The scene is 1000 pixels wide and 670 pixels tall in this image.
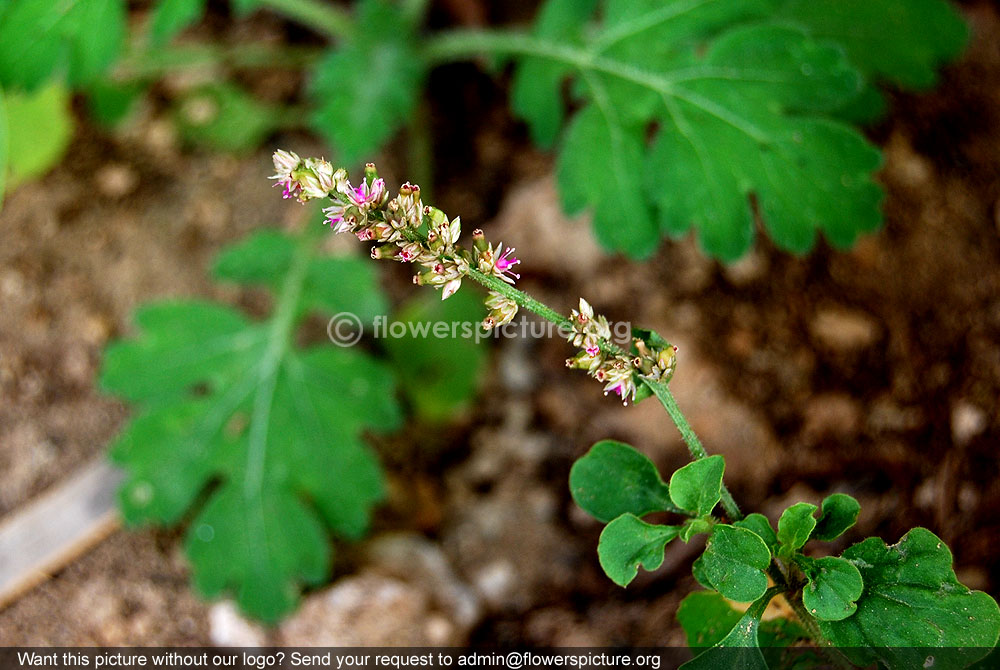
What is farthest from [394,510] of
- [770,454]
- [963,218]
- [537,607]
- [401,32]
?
[963,218]


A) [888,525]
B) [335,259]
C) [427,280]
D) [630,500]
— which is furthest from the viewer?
[335,259]

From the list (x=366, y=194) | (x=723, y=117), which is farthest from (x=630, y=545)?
(x=723, y=117)

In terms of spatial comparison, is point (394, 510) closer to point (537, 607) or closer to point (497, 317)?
point (537, 607)

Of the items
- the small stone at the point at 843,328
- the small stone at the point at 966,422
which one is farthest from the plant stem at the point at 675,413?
the small stone at the point at 843,328

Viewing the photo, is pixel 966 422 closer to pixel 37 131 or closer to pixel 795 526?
pixel 795 526

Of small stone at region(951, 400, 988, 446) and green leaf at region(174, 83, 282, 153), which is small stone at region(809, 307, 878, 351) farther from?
green leaf at region(174, 83, 282, 153)

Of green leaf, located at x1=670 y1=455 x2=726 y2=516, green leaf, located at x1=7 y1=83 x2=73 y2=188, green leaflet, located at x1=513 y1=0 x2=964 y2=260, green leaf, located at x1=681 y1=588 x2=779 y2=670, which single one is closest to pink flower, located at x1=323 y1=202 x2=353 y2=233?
green leaf, located at x1=670 y1=455 x2=726 y2=516
